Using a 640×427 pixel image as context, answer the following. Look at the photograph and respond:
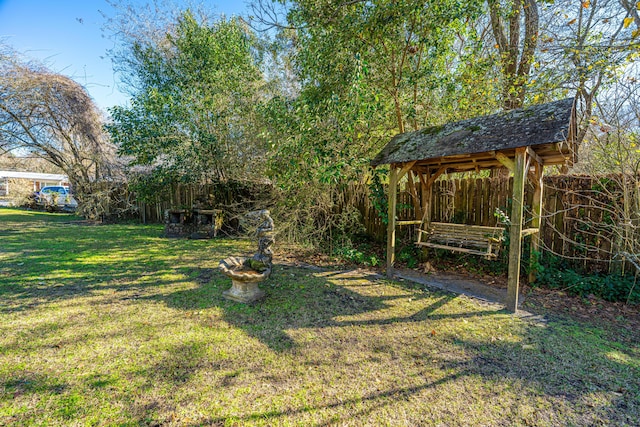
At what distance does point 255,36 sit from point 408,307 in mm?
10777

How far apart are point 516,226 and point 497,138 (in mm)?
1237

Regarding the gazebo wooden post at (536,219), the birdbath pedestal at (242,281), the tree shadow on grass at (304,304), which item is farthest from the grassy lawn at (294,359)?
the gazebo wooden post at (536,219)

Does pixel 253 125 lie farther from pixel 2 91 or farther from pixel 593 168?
pixel 2 91

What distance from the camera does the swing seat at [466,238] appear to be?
4809 mm

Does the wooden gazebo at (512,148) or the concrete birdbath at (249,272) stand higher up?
the wooden gazebo at (512,148)

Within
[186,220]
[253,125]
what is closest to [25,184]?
[186,220]

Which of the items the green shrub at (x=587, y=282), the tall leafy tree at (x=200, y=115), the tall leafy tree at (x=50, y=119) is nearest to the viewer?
the green shrub at (x=587, y=282)

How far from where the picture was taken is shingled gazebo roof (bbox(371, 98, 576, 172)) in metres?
3.79

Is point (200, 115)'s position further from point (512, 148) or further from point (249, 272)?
point (512, 148)

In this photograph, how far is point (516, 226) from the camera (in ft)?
13.3

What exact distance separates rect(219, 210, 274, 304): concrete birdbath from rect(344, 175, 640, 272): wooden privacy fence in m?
3.42

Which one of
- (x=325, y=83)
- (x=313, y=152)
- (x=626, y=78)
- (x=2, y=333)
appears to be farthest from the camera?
(x=325, y=83)

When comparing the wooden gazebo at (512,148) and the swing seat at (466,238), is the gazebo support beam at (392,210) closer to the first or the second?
the wooden gazebo at (512,148)

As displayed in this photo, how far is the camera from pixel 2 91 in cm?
1052
